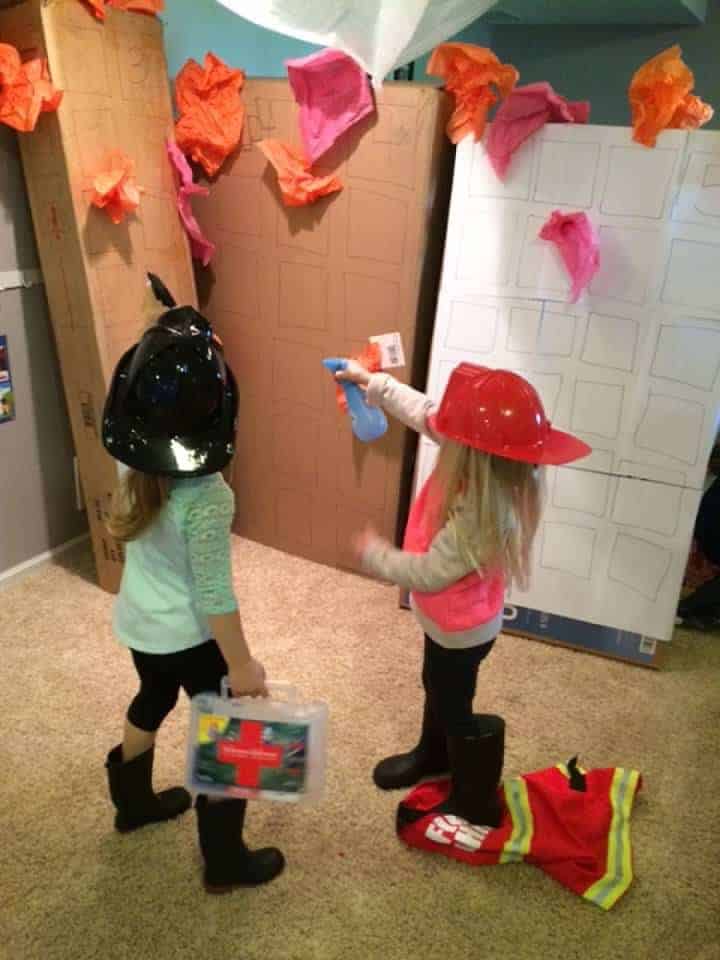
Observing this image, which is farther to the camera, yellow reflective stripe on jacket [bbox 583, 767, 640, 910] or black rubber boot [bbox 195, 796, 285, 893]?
yellow reflective stripe on jacket [bbox 583, 767, 640, 910]

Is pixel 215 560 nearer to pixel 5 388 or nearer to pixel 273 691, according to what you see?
pixel 273 691

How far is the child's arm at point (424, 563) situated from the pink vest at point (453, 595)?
0.03 metres

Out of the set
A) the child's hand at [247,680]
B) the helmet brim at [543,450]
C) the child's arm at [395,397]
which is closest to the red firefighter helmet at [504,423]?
the helmet brim at [543,450]

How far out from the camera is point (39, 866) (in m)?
1.42

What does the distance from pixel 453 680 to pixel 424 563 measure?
0.28 m

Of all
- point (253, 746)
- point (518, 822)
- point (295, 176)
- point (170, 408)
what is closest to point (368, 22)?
point (295, 176)

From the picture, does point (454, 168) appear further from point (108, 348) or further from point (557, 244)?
point (108, 348)

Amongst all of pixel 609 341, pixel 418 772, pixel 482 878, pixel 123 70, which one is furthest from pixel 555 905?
pixel 123 70

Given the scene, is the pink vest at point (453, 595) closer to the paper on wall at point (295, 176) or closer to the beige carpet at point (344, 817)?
the beige carpet at point (344, 817)

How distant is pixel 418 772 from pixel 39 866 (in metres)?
0.78

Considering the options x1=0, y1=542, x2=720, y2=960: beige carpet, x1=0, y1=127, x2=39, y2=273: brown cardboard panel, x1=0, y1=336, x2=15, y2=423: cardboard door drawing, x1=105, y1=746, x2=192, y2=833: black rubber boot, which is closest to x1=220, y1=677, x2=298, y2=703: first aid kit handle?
x1=105, y1=746, x2=192, y2=833: black rubber boot

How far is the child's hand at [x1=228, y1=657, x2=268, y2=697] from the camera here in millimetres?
1197

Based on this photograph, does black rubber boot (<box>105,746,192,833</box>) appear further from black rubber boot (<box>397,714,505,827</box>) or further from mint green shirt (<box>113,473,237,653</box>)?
black rubber boot (<box>397,714,505,827</box>)

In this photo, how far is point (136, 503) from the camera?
1.13 metres
